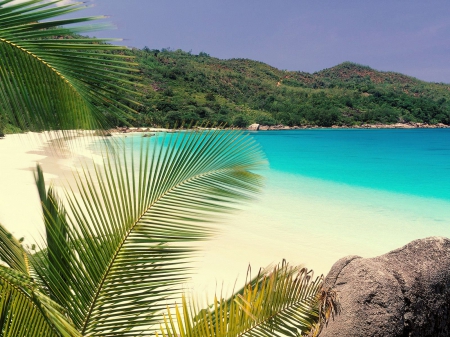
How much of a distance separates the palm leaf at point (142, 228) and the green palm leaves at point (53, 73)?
28cm

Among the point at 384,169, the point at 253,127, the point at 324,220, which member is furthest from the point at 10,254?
the point at 253,127

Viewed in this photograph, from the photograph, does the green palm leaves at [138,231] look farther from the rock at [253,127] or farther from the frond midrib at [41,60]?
the rock at [253,127]

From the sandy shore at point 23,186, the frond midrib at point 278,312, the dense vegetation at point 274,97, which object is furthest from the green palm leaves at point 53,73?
the dense vegetation at point 274,97

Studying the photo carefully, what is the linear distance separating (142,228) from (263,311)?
0.69m

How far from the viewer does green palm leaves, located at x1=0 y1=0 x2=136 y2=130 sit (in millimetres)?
1435

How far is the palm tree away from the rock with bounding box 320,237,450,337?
769 millimetres

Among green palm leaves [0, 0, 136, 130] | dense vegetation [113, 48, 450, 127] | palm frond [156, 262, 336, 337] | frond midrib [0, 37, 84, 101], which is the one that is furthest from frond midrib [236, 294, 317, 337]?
dense vegetation [113, 48, 450, 127]

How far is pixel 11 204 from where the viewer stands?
324 inches

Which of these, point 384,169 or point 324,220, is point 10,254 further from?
point 384,169

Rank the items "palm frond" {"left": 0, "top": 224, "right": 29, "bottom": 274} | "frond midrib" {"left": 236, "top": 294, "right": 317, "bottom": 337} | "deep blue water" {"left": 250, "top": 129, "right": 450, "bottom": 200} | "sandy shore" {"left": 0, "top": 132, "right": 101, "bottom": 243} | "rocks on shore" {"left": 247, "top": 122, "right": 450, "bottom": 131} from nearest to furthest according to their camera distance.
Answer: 1. "frond midrib" {"left": 236, "top": 294, "right": 317, "bottom": 337}
2. "palm frond" {"left": 0, "top": 224, "right": 29, "bottom": 274}
3. "sandy shore" {"left": 0, "top": 132, "right": 101, "bottom": 243}
4. "deep blue water" {"left": 250, "top": 129, "right": 450, "bottom": 200}
5. "rocks on shore" {"left": 247, "top": 122, "right": 450, "bottom": 131}

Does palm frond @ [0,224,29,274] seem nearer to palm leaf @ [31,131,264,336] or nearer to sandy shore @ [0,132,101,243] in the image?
sandy shore @ [0,132,101,243]

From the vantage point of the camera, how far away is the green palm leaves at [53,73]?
143 centimetres

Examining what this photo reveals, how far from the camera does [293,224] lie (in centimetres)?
901

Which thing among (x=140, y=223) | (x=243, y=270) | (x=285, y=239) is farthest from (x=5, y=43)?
(x=285, y=239)
